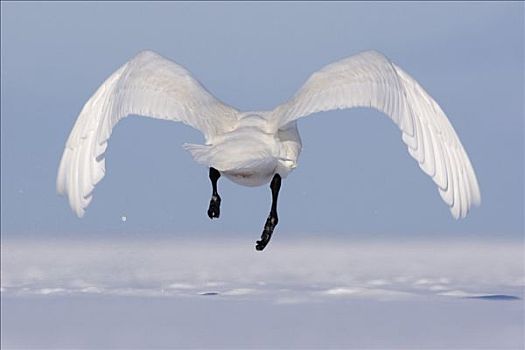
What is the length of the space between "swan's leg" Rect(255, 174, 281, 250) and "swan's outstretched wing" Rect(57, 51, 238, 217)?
0.70 meters

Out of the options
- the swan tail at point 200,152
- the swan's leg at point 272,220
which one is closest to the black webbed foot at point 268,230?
the swan's leg at point 272,220

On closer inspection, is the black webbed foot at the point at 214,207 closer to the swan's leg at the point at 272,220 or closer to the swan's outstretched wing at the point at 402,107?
the swan's leg at the point at 272,220

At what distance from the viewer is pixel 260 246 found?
15.8 m

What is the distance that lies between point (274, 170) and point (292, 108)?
64 centimetres

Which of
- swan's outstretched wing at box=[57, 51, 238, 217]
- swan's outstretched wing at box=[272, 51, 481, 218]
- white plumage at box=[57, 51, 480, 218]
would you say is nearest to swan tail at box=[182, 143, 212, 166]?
white plumage at box=[57, 51, 480, 218]

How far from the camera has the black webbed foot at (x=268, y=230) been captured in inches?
626

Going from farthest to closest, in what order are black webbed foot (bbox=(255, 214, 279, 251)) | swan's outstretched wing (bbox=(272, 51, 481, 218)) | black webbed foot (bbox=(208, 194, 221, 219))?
black webbed foot (bbox=(208, 194, 221, 219)), black webbed foot (bbox=(255, 214, 279, 251)), swan's outstretched wing (bbox=(272, 51, 481, 218))

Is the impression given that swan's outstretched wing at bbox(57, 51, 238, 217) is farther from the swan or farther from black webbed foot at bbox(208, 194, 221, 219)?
black webbed foot at bbox(208, 194, 221, 219)

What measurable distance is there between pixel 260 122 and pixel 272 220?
100cm

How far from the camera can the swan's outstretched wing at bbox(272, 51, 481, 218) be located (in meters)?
15.6

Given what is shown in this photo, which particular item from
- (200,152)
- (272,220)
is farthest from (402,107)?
(200,152)

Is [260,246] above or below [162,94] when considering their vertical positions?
below

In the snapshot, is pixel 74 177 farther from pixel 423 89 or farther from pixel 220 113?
pixel 423 89

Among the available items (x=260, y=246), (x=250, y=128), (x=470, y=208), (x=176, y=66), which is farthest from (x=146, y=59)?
(x=470, y=208)
